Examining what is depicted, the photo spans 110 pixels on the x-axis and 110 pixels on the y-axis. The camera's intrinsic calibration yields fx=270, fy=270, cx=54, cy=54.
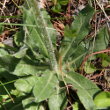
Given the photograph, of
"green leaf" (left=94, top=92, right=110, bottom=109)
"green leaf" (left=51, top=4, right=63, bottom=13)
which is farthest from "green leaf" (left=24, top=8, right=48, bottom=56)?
"green leaf" (left=94, top=92, right=110, bottom=109)

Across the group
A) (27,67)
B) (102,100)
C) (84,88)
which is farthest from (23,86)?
(102,100)

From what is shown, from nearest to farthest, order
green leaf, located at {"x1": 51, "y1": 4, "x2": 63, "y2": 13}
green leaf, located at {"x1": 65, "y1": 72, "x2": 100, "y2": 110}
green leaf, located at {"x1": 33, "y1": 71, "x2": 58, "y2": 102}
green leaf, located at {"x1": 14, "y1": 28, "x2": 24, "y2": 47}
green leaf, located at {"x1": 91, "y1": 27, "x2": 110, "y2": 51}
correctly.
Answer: green leaf, located at {"x1": 33, "y1": 71, "x2": 58, "y2": 102} < green leaf, located at {"x1": 65, "y1": 72, "x2": 100, "y2": 110} < green leaf, located at {"x1": 91, "y1": 27, "x2": 110, "y2": 51} < green leaf, located at {"x1": 14, "y1": 28, "x2": 24, "y2": 47} < green leaf, located at {"x1": 51, "y1": 4, "x2": 63, "y2": 13}

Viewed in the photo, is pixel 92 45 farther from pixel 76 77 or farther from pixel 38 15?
pixel 38 15

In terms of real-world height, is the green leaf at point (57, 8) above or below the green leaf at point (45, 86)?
above

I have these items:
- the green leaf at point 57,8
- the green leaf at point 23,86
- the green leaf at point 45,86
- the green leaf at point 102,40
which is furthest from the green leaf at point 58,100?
the green leaf at point 57,8

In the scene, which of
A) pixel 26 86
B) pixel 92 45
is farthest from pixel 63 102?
pixel 92 45

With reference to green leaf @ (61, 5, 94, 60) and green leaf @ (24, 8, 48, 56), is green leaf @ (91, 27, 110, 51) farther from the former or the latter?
green leaf @ (24, 8, 48, 56)

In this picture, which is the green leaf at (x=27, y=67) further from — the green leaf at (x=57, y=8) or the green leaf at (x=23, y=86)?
the green leaf at (x=57, y=8)
